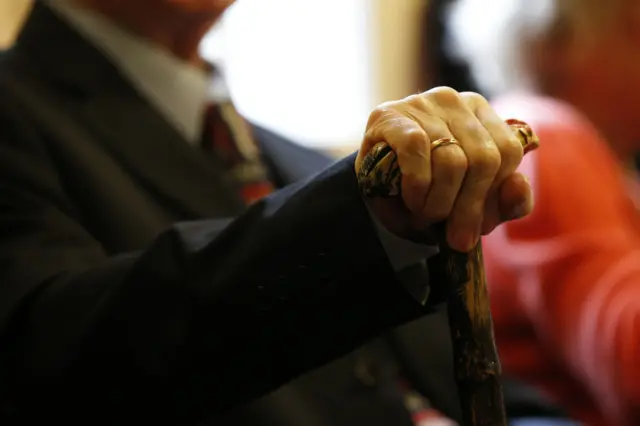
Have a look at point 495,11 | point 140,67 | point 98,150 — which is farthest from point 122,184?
point 495,11

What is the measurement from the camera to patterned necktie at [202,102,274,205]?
2.79 ft

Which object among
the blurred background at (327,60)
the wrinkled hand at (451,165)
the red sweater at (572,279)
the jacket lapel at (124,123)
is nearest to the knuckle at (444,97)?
the wrinkled hand at (451,165)

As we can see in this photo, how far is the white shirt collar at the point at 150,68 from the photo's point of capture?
32.7 inches

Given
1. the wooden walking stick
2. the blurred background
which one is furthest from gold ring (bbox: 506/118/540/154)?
the blurred background

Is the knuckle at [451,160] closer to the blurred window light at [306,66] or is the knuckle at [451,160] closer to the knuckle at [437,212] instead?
the knuckle at [437,212]

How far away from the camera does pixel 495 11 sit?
1.25m

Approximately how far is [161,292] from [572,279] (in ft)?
1.83

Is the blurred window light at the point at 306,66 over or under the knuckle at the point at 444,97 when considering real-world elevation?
under

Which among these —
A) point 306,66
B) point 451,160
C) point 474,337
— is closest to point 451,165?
point 451,160

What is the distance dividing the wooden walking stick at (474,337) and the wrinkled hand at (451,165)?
0.01 meters

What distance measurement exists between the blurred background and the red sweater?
0.73 m

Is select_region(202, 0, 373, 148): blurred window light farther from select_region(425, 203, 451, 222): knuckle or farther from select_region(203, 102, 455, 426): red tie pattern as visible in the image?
select_region(425, 203, 451, 222): knuckle

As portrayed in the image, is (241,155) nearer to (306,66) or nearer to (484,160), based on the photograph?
(484,160)

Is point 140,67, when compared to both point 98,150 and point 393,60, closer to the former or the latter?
point 98,150
